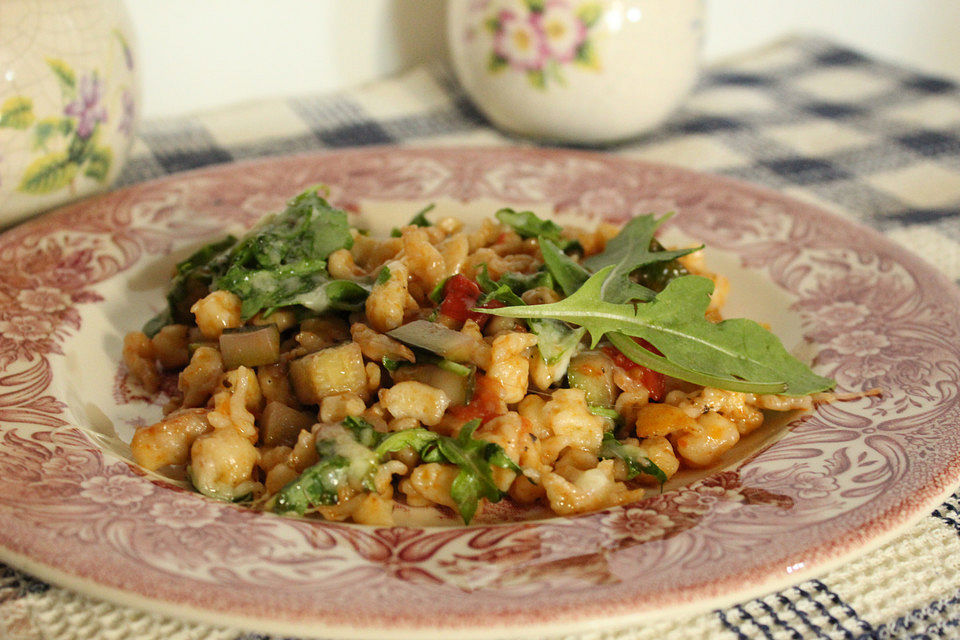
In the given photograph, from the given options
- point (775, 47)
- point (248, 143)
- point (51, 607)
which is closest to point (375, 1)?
point (248, 143)

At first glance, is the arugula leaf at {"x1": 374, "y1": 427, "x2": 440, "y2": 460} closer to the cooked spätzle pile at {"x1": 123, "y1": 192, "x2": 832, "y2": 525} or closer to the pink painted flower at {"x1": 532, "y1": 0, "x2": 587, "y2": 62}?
the cooked spätzle pile at {"x1": 123, "y1": 192, "x2": 832, "y2": 525}

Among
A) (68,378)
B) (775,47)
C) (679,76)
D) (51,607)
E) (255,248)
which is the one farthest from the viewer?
(775,47)

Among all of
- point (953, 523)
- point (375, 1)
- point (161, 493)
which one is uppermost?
point (375, 1)

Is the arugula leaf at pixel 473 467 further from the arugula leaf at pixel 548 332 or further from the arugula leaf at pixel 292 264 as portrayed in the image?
the arugula leaf at pixel 292 264

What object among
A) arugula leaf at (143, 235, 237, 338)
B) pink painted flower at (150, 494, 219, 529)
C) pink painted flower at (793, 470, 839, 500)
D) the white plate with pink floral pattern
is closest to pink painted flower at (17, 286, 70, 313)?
the white plate with pink floral pattern

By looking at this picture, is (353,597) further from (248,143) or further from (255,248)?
(248,143)

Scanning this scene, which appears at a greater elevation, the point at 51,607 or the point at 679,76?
the point at 679,76

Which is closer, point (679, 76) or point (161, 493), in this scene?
point (161, 493)

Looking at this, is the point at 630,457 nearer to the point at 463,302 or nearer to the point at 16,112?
the point at 463,302
